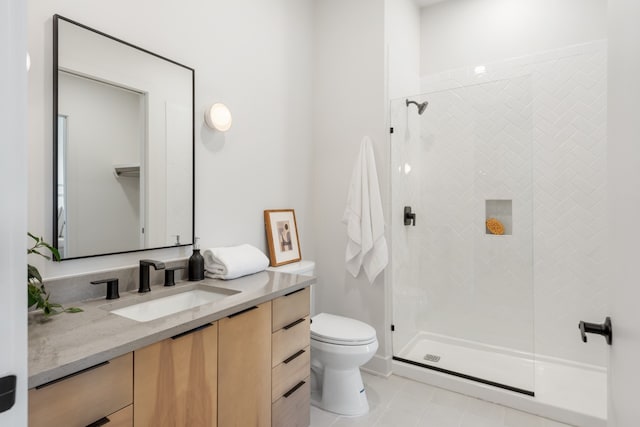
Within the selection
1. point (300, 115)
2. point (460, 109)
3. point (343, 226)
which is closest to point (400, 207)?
point (343, 226)

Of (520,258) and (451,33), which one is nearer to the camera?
(520,258)

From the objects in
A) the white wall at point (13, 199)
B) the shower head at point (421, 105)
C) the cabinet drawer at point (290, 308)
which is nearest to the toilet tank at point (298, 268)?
the cabinet drawer at point (290, 308)

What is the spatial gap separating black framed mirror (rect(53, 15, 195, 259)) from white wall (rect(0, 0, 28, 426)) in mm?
1102

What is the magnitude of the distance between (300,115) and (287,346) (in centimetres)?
182

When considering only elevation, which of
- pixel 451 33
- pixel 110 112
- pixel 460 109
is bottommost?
pixel 110 112

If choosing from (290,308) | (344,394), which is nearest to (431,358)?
(344,394)

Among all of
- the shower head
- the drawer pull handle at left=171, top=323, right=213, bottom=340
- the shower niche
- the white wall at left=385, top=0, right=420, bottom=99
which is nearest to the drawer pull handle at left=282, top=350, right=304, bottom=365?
the drawer pull handle at left=171, top=323, right=213, bottom=340

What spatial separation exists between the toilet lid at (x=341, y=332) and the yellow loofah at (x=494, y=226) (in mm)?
1257

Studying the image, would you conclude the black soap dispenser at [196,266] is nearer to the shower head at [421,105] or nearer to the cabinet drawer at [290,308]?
the cabinet drawer at [290,308]

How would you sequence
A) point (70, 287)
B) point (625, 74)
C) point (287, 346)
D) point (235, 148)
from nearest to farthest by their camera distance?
1. point (625, 74)
2. point (70, 287)
3. point (287, 346)
4. point (235, 148)

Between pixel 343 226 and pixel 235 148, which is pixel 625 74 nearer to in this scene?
pixel 235 148

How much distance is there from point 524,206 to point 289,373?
199 centimetres

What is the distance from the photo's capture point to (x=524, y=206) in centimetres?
251

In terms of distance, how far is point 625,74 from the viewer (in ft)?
2.44
